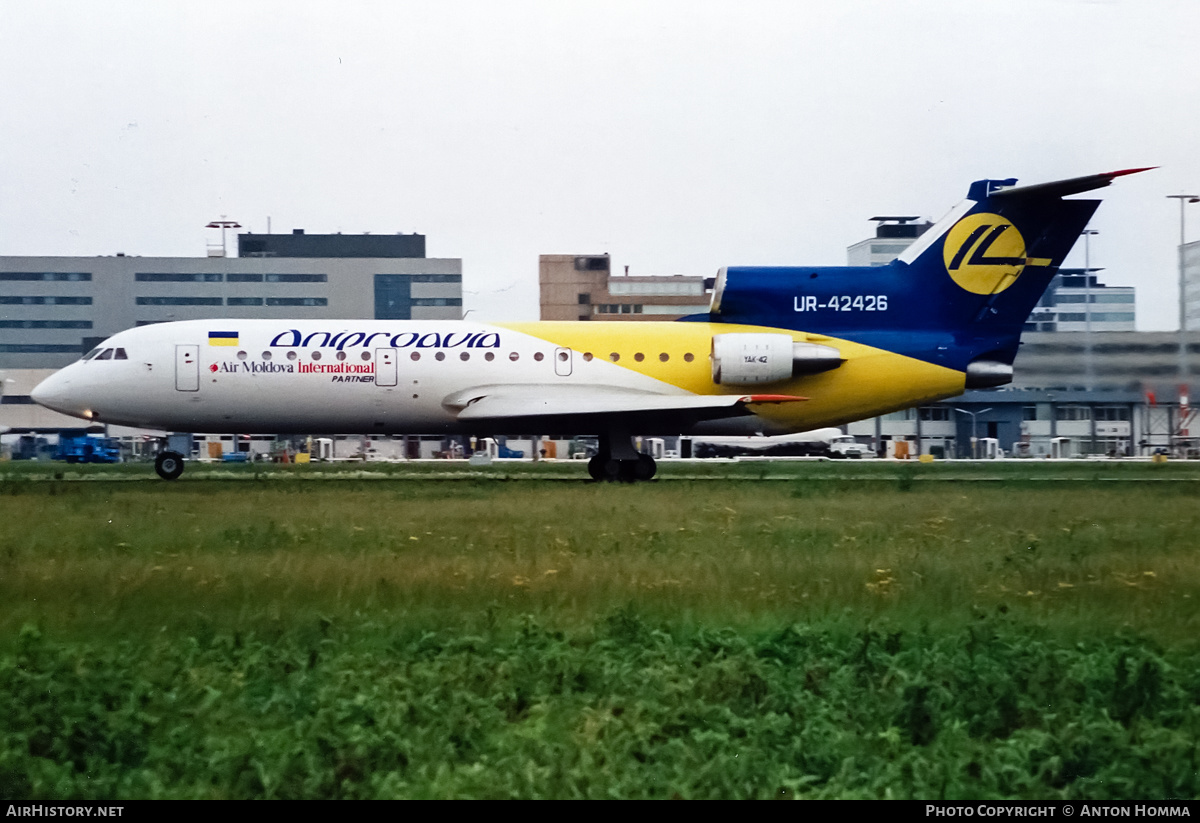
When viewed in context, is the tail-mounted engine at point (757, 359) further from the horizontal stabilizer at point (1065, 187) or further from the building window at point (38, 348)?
the building window at point (38, 348)

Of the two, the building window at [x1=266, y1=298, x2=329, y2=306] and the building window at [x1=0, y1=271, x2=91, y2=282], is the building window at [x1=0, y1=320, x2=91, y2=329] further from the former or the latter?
the building window at [x1=266, y1=298, x2=329, y2=306]

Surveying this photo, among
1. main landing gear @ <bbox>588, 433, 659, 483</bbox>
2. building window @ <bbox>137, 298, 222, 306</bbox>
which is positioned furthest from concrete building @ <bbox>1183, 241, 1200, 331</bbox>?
building window @ <bbox>137, 298, 222, 306</bbox>

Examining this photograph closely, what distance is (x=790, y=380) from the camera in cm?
3091

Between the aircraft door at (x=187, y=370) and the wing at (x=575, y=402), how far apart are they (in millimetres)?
5778

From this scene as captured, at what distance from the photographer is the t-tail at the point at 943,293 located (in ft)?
103

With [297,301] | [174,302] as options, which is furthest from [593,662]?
[297,301]

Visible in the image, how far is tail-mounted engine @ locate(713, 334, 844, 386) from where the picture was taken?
99.0ft

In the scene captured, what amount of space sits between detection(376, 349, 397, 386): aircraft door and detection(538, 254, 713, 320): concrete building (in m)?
94.5

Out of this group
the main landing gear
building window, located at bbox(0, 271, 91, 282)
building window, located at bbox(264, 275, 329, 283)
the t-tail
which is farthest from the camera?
building window, located at bbox(264, 275, 329, 283)

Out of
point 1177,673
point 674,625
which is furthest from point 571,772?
Answer: point 1177,673

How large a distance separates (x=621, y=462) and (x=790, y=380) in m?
4.71

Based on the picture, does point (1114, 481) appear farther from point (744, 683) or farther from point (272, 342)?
point (744, 683)

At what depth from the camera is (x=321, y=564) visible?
12.6m

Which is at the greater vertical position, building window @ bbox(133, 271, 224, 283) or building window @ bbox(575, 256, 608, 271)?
building window @ bbox(575, 256, 608, 271)
